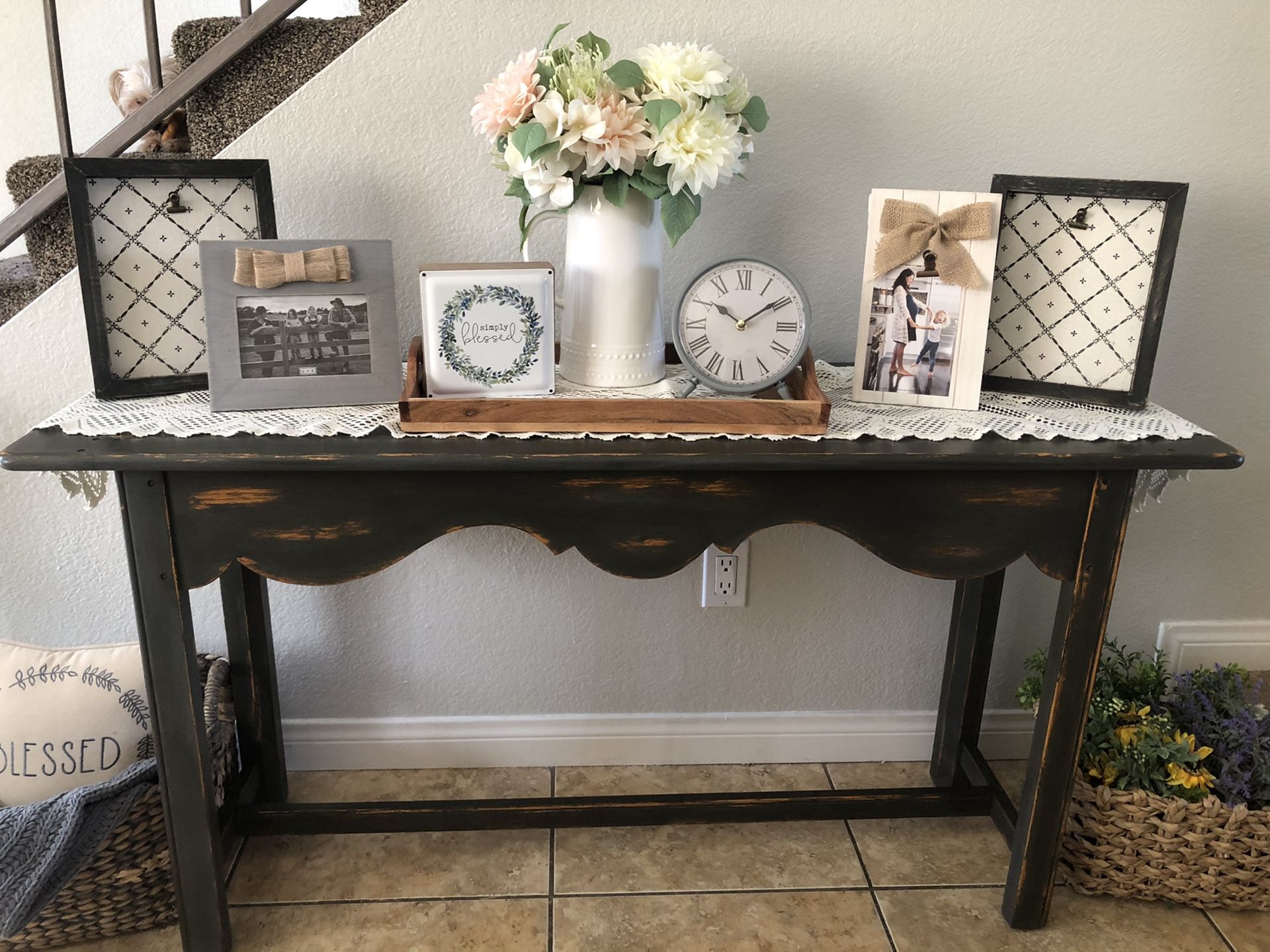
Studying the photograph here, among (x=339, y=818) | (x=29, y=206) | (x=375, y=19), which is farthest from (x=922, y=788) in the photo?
(x=29, y=206)

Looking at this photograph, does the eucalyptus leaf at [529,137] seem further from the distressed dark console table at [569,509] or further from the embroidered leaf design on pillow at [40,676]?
the embroidered leaf design on pillow at [40,676]

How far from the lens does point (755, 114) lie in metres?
1.29

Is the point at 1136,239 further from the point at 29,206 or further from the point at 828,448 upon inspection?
the point at 29,206

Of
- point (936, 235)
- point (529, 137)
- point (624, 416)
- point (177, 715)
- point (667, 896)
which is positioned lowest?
point (667, 896)

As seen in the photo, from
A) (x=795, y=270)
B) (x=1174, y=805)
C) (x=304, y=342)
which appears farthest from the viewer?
(x=795, y=270)

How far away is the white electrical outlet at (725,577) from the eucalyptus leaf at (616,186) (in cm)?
68

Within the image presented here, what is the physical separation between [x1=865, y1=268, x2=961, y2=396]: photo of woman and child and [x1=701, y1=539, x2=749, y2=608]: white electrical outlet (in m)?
0.48

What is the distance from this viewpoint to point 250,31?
1381 mm

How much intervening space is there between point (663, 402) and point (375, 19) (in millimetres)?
739

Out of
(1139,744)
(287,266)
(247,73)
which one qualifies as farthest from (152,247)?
(1139,744)

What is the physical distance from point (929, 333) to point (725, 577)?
1.97 ft

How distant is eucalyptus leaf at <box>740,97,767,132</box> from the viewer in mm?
1288

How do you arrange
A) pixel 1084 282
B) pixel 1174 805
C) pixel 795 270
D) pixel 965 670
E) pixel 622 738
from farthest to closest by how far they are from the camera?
pixel 622 738 → pixel 965 670 → pixel 795 270 → pixel 1174 805 → pixel 1084 282

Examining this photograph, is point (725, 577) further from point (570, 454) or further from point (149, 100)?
point (149, 100)
